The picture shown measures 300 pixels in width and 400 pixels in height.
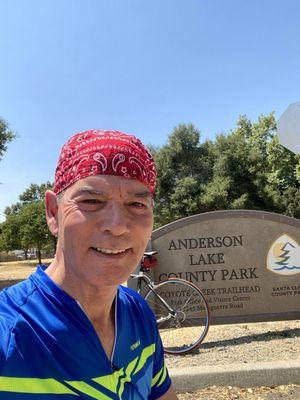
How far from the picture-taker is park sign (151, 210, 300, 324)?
19.1 feet

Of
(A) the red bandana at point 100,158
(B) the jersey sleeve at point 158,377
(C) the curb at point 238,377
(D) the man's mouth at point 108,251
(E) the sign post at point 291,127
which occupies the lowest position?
(C) the curb at point 238,377

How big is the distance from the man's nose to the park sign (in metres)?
4.63

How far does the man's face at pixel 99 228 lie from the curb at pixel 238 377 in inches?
113

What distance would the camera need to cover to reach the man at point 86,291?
106cm

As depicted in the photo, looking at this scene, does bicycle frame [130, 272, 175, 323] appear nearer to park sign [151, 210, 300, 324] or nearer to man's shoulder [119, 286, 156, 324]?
park sign [151, 210, 300, 324]

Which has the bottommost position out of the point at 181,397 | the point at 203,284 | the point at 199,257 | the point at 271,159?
the point at 181,397

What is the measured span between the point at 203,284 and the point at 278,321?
1.28m

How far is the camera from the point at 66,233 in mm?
1242

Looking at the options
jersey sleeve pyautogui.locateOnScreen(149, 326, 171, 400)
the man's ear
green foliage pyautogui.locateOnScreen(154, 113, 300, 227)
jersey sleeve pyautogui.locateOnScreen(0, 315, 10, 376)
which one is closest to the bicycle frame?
jersey sleeve pyautogui.locateOnScreen(149, 326, 171, 400)

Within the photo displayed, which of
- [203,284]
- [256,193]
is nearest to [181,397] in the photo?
[203,284]

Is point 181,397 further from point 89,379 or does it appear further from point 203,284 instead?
point 89,379

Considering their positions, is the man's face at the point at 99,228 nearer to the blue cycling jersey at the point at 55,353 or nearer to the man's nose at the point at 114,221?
the man's nose at the point at 114,221

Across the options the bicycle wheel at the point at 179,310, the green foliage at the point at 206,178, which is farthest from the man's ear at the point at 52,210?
the green foliage at the point at 206,178

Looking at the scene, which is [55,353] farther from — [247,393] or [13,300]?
[247,393]
